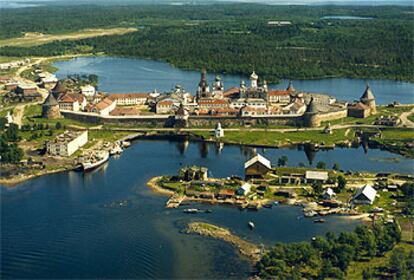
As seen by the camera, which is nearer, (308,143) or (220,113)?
(308,143)

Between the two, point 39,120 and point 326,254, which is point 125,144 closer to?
point 39,120

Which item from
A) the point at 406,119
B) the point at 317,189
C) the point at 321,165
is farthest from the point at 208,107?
the point at 317,189

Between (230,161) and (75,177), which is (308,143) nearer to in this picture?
(230,161)

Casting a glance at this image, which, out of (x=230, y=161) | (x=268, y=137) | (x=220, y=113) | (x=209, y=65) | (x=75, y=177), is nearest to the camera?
(x=75, y=177)

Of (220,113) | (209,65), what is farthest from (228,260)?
(209,65)

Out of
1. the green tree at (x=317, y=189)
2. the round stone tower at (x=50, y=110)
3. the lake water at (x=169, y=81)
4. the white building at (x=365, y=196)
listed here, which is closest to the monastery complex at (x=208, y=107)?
the round stone tower at (x=50, y=110)

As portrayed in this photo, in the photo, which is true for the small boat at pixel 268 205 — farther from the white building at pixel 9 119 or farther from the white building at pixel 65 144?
the white building at pixel 9 119
